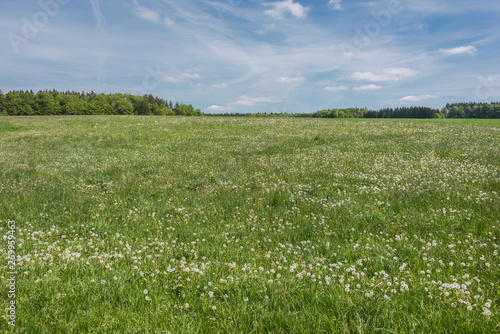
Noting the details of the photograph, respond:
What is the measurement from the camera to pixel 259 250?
4.88m

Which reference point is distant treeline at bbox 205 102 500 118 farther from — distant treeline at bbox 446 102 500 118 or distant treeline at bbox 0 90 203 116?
distant treeline at bbox 0 90 203 116

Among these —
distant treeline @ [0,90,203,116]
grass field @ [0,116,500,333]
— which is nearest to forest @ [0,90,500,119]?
distant treeline @ [0,90,203,116]

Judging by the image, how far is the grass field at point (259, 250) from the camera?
3.10m

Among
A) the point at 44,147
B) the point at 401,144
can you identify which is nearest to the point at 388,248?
the point at 401,144

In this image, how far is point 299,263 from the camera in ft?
14.1

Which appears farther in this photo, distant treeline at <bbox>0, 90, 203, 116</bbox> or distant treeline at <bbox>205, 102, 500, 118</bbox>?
distant treeline at <bbox>0, 90, 203, 116</bbox>

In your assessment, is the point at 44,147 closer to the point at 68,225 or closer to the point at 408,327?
the point at 68,225

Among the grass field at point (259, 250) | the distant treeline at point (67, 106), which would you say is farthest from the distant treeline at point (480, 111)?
the distant treeline at point (67, 106)

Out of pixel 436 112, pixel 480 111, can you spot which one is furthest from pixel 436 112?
pixel 480 111

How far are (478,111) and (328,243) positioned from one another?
15223 centimetres

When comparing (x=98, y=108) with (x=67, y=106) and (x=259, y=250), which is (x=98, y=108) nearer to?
(x=67, y=106)

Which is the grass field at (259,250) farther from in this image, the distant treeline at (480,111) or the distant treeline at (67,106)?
the distant treeline at (480,111)

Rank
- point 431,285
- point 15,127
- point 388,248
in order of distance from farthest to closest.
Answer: point 15,127, point 388,248, point 431,285

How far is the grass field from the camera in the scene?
10.2 ft
